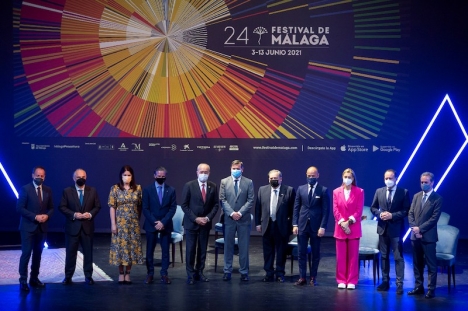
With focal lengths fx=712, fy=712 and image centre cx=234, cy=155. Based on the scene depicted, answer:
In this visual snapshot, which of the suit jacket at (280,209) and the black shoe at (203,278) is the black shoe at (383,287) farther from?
the black shoe at (203,278)

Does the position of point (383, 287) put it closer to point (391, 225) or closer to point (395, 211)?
point (391, 225)

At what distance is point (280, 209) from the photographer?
8312mm

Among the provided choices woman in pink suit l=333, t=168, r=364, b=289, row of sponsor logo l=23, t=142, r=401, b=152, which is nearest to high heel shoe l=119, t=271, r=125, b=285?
woman in pink suit l=333, t=168, r=364, b=289

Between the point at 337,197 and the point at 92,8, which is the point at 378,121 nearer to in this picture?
the point at 337,197

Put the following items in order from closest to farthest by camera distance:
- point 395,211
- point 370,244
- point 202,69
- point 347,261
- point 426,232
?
point 426,232 → point 395,211 → point 347,261 → point 370,244 → point 202,69

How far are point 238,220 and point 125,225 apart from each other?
133cm

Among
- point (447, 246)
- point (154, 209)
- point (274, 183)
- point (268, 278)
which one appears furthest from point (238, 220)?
point (447, 246)

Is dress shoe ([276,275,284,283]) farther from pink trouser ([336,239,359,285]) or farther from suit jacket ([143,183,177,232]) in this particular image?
suit jacket ([143,183,177,232])

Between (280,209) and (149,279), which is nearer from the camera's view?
(149,279)

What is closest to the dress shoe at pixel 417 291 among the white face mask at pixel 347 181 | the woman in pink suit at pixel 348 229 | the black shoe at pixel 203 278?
the woman in pink suit at pixel 348 229

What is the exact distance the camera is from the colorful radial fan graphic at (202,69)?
11211 millimetres

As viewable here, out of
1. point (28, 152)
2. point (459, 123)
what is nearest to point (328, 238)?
point (459, 123)

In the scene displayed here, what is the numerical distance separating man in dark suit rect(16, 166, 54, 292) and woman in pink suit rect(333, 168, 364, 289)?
127 inches

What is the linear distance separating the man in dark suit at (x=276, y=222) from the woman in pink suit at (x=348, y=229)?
2.10ft
